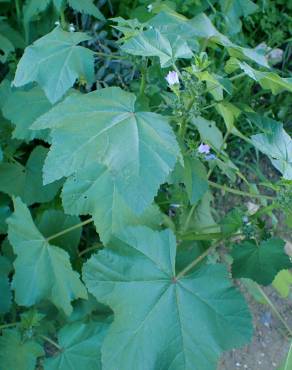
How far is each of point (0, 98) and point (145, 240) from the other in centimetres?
89

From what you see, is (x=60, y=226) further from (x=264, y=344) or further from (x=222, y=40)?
(x=264, y=344)

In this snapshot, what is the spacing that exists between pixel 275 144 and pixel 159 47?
393 mm

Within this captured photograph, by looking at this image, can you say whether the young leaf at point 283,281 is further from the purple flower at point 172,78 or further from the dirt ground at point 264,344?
the purple flower at point 172,78

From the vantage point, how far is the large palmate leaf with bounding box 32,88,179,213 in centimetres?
119

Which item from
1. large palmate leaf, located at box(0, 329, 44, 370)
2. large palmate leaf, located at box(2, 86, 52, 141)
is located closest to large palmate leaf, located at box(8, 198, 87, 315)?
large palmate leaf, located at box(0, 329, 44, 370)

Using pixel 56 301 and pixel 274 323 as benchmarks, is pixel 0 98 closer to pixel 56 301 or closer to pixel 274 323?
pixel 56 301

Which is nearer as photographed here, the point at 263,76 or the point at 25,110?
the point at 263,76

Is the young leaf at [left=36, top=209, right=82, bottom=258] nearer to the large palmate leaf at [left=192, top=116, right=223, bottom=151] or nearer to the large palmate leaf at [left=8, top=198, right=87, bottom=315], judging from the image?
the large palmate leaf at [left=8, top=198, right=87, bottom=315]

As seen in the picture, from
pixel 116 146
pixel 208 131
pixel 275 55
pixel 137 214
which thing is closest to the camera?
pixel 116 146

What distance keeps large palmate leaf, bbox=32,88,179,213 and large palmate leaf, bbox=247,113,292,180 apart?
280 millimetres

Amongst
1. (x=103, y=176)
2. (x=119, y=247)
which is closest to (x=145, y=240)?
(x=119, y=247)

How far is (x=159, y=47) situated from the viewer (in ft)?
4.46

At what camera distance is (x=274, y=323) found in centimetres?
246

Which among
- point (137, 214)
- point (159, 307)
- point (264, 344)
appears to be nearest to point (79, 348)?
point (159, 307)
